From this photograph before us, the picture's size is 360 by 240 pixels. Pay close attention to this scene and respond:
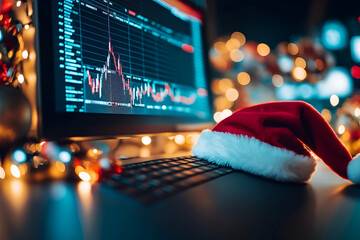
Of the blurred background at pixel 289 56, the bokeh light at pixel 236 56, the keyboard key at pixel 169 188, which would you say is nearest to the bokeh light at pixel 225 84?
the blurred background at pixel 289 56

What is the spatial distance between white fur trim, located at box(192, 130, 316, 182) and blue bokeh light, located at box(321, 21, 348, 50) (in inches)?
87.5

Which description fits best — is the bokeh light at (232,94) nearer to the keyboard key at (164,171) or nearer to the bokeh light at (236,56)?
the bokeh light at (236,56)

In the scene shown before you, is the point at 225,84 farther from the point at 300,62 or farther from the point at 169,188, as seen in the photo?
the point at 169,188

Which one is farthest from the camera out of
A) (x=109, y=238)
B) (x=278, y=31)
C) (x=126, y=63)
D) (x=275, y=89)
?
(x=278, y=31)

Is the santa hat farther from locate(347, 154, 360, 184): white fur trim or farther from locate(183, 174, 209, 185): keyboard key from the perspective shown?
locate(183, 174, 209, 185): keyboard key

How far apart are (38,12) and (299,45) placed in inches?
59.5

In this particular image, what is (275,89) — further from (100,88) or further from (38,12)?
(38,12)

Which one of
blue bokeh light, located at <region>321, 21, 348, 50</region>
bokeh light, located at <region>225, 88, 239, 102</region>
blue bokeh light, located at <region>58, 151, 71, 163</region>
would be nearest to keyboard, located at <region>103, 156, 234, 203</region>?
blue bokeh light, located at <region>58, 151, 71, 163</region>

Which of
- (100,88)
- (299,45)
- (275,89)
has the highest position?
(299,45)

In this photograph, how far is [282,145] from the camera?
427 mm

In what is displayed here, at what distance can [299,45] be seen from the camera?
1.55 m

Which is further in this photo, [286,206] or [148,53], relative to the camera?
[148,53]

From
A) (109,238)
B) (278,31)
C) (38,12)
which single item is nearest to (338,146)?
(109,238)

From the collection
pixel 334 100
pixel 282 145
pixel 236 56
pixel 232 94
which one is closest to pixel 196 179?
pixel 282 145
